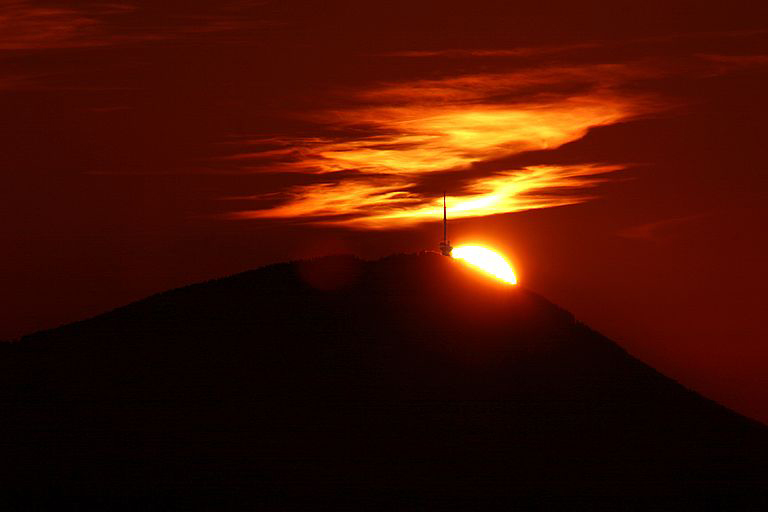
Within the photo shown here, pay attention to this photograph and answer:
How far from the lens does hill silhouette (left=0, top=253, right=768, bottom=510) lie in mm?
44938

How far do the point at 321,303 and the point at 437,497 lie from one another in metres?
17.4

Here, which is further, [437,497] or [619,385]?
[619,385]

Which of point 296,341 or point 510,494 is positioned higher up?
point 296,341

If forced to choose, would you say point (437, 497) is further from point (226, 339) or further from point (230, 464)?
point (226, 339)

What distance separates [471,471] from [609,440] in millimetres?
7837

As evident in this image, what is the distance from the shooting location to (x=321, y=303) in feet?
196

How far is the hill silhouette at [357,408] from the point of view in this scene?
44.9 m

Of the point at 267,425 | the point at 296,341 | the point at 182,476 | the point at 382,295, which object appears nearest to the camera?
the point at 182,476

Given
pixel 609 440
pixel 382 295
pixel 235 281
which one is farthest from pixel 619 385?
pixel 235 281

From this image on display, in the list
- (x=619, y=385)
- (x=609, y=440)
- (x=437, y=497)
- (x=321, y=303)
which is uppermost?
(x=321, y=303)

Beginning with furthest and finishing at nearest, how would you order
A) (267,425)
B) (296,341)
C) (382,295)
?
(382,295), (296,341), (267,425)

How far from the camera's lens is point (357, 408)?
51125 mm

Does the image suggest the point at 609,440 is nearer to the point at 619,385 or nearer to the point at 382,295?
the point at 619,385

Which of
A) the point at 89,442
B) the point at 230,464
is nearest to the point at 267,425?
the point at 230,464
